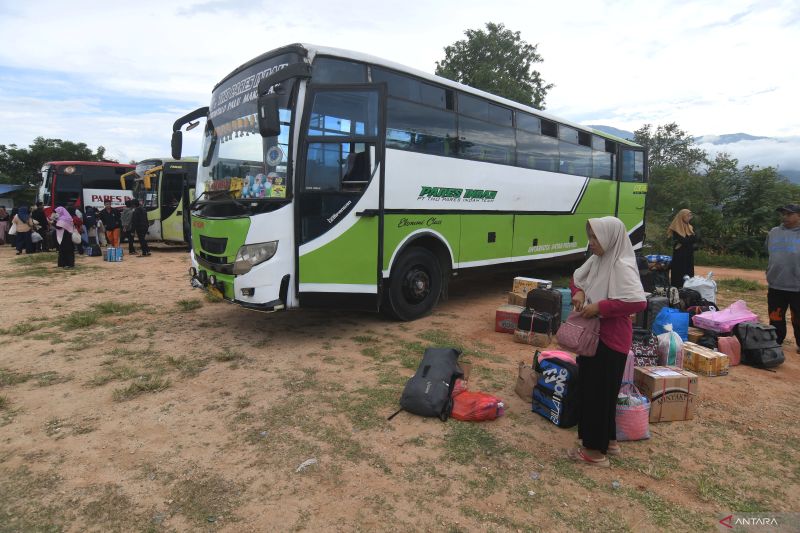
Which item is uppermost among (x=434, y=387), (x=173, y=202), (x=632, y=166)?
(x=632, y=166)

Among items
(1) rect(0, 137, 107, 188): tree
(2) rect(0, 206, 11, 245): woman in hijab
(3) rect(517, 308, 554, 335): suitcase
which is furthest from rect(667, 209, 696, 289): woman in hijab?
(1) rect(0, 137, 107, 188): tree

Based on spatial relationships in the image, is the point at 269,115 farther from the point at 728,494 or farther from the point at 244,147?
the point at 728,494

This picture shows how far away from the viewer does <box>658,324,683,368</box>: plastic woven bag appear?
15.4ft

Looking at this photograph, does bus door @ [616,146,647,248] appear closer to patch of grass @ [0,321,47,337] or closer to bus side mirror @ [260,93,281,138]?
bus side mirror @ [260,93,281,138]

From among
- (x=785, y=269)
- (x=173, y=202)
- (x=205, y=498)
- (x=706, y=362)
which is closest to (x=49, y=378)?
(x=205, y=498)

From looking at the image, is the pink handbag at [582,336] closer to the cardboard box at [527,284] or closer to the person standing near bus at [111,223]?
the cardboard box at [527,284]

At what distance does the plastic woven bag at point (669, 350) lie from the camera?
469 cm

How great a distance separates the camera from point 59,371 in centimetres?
470

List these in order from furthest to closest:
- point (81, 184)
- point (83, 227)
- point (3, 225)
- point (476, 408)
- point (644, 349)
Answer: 1. point (81, 184)
2. point (3, 225)
3. point (83, 227)
4. point (644, 349)
5. point (476, 408)

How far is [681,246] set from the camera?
23.5 feet

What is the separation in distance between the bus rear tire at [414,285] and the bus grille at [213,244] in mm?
2175

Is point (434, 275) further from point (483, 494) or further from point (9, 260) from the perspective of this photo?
point (9, 260)

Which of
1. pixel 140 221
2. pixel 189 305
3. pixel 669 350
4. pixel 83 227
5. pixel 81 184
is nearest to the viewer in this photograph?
pixel 669 350

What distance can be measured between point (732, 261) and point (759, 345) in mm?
10742
